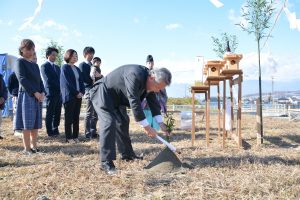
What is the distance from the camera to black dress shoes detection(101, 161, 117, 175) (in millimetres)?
4025

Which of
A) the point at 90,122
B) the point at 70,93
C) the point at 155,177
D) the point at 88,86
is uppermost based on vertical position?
the point at 88,86

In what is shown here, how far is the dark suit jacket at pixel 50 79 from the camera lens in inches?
299

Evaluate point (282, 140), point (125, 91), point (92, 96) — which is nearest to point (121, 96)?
point (125, 91)

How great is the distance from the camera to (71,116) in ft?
22.4

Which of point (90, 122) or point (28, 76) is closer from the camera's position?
point (28, 76)

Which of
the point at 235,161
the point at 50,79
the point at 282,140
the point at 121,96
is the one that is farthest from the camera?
the point at 50,79

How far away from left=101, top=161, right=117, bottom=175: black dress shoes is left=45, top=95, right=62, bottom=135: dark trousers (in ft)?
12.7

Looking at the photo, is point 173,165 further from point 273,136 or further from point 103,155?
point 273,136

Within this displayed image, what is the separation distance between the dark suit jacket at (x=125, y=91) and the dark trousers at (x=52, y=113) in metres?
3.47

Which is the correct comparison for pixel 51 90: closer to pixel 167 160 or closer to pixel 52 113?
pixel 52 113

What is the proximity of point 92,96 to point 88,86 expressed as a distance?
116 inches

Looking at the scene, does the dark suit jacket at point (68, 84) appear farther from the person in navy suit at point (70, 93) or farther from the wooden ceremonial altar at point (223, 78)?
the wooden ceremonial altar at point (223, 78)

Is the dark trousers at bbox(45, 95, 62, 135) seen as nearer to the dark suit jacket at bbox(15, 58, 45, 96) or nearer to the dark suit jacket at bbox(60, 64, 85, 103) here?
the dark suit jacket at bbox(60, 64, 85, 103)

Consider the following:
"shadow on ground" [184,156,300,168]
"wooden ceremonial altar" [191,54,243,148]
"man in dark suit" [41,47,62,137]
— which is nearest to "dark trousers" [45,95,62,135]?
"man in dark suit" [41,47,62,137]
